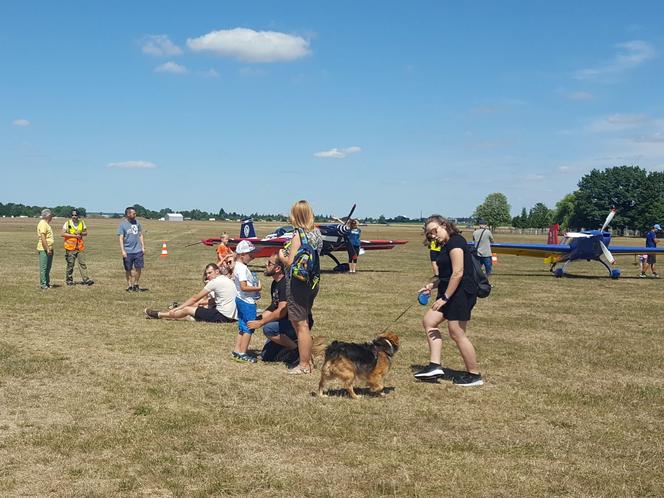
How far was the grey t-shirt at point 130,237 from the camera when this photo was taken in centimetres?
1432

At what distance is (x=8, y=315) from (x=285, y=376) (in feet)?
20.7

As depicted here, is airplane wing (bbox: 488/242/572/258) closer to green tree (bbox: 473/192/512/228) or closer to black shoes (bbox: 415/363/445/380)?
black shoes (bbox: 415/363/445/380)

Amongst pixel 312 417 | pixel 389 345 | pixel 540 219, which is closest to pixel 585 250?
pixel 389 345

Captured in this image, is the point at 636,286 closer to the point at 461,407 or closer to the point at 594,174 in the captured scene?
the point at 461,407

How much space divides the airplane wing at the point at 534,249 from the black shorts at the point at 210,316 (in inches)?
593

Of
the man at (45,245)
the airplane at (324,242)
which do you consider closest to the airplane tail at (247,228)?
the airplane at (324,242)

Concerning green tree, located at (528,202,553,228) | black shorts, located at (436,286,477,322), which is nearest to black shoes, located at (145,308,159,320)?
black shorts, located at (436,286,477,322)

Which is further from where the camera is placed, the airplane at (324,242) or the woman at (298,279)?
the airplane at (324,242)

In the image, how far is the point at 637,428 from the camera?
5.48m

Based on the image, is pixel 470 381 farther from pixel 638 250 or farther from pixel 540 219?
pixel 540 219

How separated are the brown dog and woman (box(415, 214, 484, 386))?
0.70 metres

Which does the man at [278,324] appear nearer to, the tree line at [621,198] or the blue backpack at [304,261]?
the blue backpack at [304,261]

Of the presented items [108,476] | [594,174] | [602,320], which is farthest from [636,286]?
[594,174]

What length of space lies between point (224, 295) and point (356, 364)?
475cm
